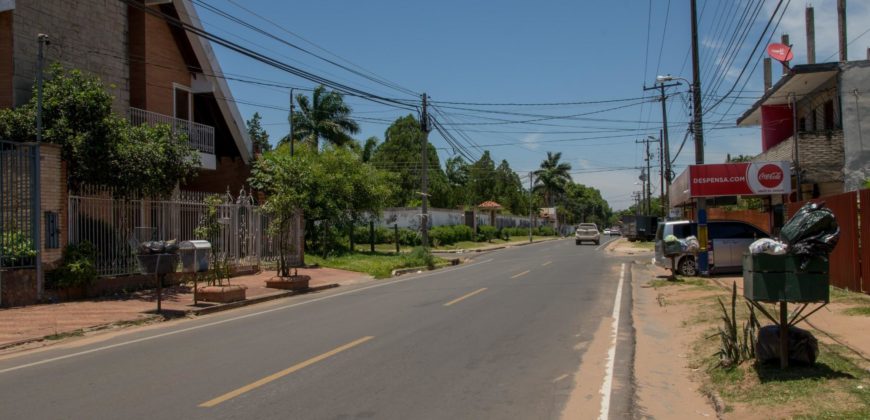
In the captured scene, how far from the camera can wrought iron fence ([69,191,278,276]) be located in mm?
15617

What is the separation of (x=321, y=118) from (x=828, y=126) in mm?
33682

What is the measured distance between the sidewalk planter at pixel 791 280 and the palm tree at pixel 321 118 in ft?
137

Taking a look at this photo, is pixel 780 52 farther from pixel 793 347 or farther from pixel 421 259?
pixel 793 347

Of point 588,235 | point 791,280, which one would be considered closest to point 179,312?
point 791,280

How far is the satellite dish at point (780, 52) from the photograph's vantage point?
71.4 ft

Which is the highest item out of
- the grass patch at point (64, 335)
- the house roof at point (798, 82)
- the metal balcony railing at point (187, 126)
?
the house roof at point (798, 82)

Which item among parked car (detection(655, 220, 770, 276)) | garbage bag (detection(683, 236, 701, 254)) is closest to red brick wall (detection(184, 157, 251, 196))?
parked car (detection(655, 220, 770, 276))

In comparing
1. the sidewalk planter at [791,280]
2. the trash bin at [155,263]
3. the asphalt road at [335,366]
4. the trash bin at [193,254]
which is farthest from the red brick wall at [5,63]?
the sidewalk planter at [791,280]

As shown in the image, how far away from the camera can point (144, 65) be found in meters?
21.6

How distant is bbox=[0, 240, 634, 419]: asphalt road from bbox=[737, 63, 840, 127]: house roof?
11.3 meters

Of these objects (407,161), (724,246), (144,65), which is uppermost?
(407,161)

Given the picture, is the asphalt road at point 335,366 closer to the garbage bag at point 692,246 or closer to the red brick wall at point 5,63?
the garbage bag at point 692,246

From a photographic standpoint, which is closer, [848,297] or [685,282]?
[848,297]

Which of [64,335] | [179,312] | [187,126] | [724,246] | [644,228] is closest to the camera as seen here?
[64,335]
